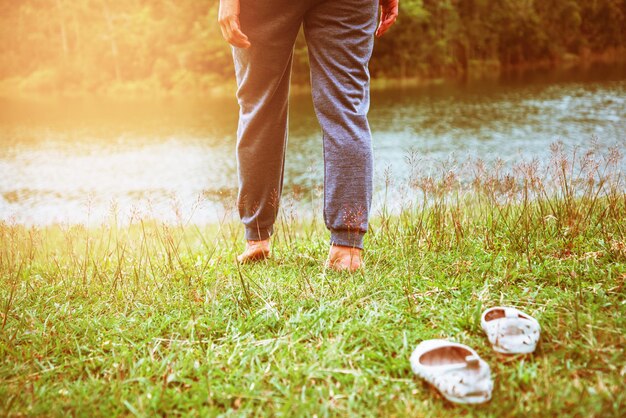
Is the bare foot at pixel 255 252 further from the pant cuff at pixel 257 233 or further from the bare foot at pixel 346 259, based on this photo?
the bare foot at pixel 346 259

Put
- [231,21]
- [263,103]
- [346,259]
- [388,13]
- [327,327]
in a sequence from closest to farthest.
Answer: [327,327] → [231,21] → [346,259] → [263,103] → [388,13]

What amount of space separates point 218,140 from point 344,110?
14.6 m

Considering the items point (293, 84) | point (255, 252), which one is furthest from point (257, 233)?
point (293, 84)

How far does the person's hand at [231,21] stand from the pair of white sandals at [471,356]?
4.37 ft

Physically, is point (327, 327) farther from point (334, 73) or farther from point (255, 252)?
point (334, 73)

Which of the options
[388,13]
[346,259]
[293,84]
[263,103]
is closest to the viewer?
[346,259]

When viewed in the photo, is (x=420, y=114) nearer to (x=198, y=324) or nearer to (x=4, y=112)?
(x=198, y=324)

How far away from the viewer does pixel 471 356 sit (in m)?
1.31

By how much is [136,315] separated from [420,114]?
17624mm

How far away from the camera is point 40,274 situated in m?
2.52

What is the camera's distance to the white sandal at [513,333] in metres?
1.41

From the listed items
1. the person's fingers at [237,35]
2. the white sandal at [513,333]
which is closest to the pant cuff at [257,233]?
the person's fingers at [237,35]

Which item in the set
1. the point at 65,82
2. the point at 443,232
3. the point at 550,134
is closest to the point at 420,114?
the point at 550,134

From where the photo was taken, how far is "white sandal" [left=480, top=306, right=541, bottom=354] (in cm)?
141
